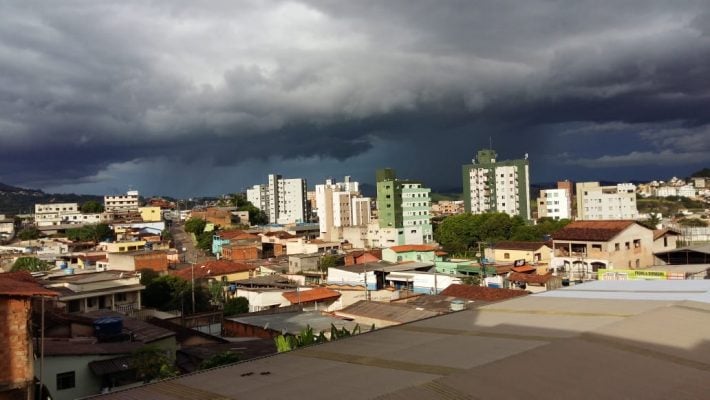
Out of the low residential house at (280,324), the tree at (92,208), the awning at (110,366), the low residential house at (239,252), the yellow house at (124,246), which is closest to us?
the awning at (110,366)

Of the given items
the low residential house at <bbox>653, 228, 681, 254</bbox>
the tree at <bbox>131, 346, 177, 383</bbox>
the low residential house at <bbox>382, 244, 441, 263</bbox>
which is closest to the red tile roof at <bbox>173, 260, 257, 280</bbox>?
the low residential house at <bbox>382, 244, 441, 263</bbox>

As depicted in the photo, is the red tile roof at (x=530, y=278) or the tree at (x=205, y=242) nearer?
the red tile roof at (x=530, y=278)

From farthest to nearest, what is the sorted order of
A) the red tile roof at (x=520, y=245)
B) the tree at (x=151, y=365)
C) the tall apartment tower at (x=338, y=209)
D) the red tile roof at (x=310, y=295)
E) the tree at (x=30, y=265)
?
the tall apartment tower at (x=338, y=209) → the red tile roof at (x=520, y=245) → the tree at (x=30, y=265) → the red tile roof at (x=310, y=295) → the tree at (x=151, y=365)

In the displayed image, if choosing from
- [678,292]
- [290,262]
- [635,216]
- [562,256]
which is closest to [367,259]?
[290,262]

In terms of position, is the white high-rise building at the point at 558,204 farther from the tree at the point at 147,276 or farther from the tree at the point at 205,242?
the tree at the point at 147,276

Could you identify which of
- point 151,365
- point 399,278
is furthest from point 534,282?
point 151,365

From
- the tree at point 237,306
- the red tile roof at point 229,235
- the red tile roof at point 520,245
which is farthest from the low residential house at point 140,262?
the red tile roof at point 520,245

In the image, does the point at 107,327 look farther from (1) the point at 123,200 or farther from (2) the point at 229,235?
(1) the point at 123,200

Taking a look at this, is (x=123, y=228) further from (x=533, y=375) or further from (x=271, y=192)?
(x=533, y=375)
